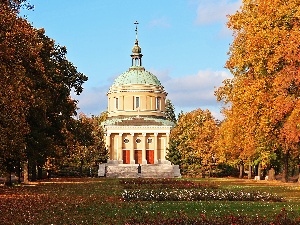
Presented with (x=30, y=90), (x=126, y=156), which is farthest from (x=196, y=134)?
(x=30, y=90)

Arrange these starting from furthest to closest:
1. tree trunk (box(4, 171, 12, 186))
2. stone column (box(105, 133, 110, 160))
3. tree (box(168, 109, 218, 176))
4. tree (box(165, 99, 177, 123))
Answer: tree (box(165, 99, 177, 123))
stone column (box(105, 133, 110, 160))
tree (box(168, 109, 218, 176))
tree trunk (box(4, 171, 12, 186))

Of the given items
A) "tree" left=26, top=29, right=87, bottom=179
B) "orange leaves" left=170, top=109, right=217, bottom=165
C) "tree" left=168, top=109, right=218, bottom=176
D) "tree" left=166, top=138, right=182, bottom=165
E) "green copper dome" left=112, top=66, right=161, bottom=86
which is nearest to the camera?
"tree" left=26, top=29, right=87, bottom=179

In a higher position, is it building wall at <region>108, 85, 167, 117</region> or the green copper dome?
the green copper dome

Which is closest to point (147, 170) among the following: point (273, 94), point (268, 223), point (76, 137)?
point (76, 137)

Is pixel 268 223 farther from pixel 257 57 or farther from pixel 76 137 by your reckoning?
pixel 76 137

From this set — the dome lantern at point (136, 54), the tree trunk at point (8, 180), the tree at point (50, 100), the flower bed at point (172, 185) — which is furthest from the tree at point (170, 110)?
the tree trunk at point (8, 180)

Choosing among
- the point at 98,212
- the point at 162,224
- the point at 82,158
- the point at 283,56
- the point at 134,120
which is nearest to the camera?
the point at 162,224

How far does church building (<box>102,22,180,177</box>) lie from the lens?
237 feet

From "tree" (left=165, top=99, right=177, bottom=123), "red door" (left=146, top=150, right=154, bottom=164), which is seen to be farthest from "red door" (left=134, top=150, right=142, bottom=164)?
"tree" (left=165, top=99, right=177, bottom=123)

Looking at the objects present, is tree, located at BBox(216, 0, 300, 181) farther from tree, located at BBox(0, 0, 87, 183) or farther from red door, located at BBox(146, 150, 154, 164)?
red door, located at BBox(146, 150, 154, 164)

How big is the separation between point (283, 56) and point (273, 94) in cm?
222

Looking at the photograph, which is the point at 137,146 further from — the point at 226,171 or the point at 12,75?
the point at 12,75

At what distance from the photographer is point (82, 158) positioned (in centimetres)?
7012

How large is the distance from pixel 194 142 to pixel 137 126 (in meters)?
14.1
